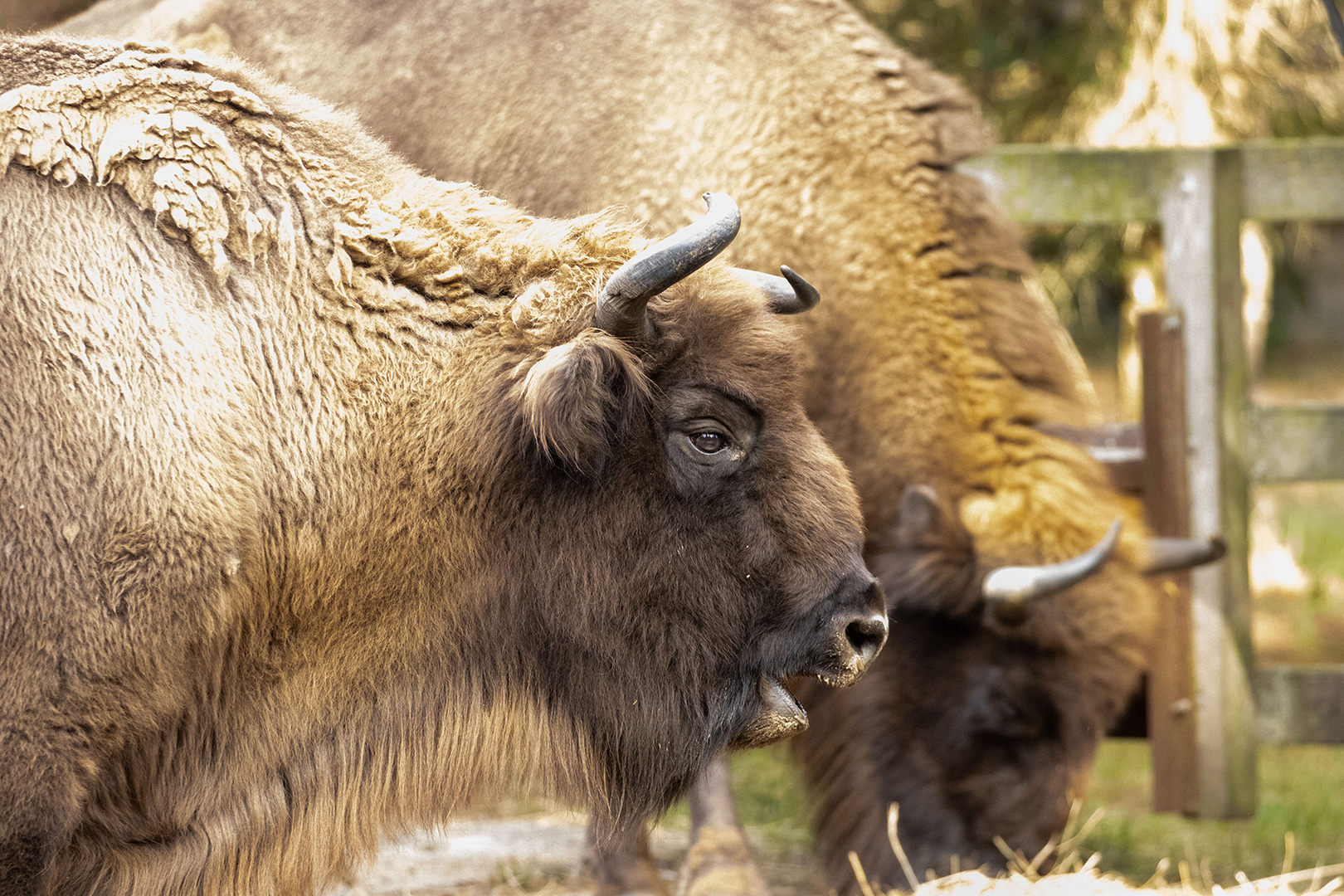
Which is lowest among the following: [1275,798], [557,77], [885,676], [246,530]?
[1275,798]

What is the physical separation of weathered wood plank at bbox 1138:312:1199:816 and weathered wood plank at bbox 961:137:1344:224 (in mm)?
508

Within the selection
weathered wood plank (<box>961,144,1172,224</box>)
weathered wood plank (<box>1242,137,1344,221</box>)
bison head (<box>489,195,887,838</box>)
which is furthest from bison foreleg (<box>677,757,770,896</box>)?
weathered wood plank (<box>1242,137,1344,221</box>)

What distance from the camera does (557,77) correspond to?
16.1ft

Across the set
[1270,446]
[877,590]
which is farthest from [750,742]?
[1270,446]

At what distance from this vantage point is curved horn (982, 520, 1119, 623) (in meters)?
4.21

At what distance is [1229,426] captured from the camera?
5.28 meters

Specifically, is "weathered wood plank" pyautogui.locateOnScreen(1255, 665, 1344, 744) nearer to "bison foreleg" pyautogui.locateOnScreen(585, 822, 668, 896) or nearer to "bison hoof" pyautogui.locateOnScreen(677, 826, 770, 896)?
"bison hoof" pyautogui.locateOnScreen(677, 826, 770, 896)

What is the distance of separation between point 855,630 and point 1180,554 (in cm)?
237

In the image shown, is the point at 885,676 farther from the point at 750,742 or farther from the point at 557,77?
the point at 557,77

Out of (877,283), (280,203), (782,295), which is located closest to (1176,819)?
(877,283)

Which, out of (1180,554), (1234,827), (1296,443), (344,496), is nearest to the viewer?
(344,496)

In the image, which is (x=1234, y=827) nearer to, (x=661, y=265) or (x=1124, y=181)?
(x=1124, y=181)

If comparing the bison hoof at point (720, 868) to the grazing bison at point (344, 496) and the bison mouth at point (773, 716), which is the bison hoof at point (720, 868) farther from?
the bison mouth at point (773, 716)

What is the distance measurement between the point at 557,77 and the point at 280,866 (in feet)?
9.80
